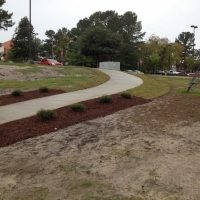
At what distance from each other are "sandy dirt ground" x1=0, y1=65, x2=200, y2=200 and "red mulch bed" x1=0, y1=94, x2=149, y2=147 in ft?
1.05

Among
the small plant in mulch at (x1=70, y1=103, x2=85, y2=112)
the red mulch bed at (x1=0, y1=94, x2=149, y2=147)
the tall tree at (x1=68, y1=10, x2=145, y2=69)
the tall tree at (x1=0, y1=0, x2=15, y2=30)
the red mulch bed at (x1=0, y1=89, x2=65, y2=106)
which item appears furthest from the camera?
the tall tree at (x1=68, y1=10, x2=145, y2=69)

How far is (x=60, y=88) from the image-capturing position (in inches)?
501

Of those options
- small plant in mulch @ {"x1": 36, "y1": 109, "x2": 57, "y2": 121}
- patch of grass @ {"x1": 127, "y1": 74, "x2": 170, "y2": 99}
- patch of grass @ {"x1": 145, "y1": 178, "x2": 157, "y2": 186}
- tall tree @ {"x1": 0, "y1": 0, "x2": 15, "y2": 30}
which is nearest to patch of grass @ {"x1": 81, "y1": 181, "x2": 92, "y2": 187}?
patch of grass @ {"x1": 145, "y1": 178, "x2": 157, "y2": 186}

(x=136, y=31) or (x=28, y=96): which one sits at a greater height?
(x=136, y=31)

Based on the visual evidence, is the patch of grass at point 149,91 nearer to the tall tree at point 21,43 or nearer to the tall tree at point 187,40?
the tall tree at point 21,43

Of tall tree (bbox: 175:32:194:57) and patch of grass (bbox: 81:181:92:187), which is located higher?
tall tree (bbox: 175:32:194:57)

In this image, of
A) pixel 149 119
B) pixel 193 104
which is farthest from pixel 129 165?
pixel 193 104

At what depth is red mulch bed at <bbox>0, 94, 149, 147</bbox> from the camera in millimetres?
5676

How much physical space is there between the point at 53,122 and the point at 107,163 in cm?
296

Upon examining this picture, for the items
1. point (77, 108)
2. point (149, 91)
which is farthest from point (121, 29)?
point (77, 108)

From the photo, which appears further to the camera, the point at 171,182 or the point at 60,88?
the point at 60,88

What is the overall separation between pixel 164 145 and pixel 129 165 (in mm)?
1213

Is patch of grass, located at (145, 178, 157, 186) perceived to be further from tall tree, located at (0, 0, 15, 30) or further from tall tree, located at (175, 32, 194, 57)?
tall tree, located at (175, 32, 194, 57)

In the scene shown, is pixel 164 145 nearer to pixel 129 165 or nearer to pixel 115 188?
pixel 129 165
